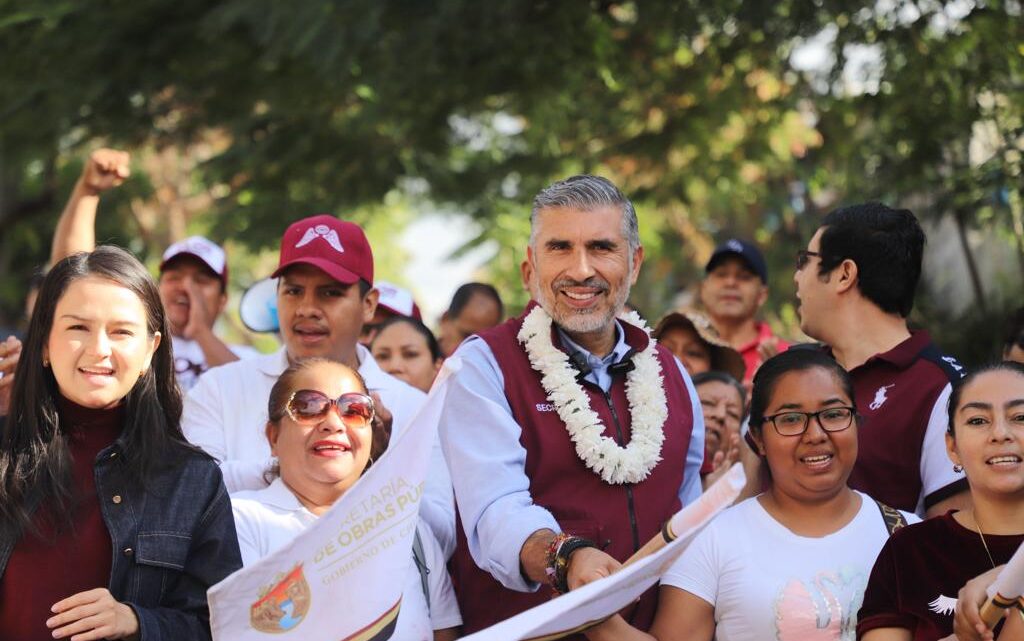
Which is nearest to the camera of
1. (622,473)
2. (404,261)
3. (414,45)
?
(622,473)

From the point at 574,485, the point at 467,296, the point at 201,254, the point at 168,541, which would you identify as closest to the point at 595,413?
the point at 574,485

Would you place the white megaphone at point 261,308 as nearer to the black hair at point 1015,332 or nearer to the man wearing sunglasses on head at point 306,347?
the man wearing sunglasses on head at point 306,347

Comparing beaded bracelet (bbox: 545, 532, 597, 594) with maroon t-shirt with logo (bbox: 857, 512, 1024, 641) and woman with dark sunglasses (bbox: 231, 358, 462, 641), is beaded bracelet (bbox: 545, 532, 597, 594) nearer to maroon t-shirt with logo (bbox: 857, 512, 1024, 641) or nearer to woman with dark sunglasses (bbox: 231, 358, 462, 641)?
woman with dark sunglasses (bbox: 231, 358, 462, 641)

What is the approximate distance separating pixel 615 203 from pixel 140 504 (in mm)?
1743

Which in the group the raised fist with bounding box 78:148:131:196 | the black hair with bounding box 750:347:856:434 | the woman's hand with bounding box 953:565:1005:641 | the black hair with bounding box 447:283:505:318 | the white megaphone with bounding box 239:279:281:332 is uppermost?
the raised fist with bounding box 78:148:131:196

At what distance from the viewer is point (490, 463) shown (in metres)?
4.31

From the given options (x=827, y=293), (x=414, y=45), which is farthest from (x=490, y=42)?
(x=827, y=293)

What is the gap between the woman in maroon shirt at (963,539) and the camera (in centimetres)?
416

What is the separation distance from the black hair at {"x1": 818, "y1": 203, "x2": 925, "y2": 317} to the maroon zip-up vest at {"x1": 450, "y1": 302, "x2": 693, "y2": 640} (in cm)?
96

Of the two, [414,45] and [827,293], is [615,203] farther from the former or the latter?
[414,45]

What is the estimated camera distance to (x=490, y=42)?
8898 mm

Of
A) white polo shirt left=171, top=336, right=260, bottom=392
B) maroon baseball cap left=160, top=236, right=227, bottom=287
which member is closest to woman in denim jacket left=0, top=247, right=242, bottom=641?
white polo shirt left=171, top=336, right=260, bottom=392

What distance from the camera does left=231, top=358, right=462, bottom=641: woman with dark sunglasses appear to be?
184 inches

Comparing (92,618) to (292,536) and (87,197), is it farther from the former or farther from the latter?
(87,197)
